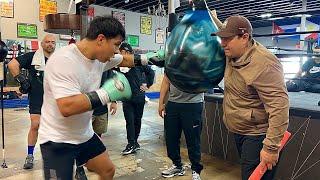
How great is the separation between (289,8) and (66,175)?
465 inches

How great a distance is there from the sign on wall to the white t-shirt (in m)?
9.14

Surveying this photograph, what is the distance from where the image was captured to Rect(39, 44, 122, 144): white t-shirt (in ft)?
5.50

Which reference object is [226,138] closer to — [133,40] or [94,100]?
[94,100]

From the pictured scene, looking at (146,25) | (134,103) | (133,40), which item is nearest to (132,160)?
(134,103)

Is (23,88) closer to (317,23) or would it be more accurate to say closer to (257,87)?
(257,87)

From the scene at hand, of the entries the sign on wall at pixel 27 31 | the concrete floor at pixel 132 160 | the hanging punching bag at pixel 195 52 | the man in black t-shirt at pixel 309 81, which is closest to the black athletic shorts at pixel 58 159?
the hanging punching bag at pixel 195 52

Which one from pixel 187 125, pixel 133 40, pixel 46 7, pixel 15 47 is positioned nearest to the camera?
pixel 187 125

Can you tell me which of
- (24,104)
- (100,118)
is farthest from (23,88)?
(24,104)

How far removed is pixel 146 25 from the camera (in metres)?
13.3

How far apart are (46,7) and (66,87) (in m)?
9.69

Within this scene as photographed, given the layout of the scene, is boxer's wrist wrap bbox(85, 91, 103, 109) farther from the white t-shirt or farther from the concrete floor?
the concrete floor

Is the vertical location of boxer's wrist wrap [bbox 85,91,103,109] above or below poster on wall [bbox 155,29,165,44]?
below

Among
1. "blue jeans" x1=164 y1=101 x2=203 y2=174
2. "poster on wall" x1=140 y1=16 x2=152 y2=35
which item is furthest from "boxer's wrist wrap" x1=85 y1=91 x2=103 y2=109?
"poster on wall" x1=140 y1=16 x2=152 y2=35

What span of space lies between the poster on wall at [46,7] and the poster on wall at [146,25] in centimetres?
385
